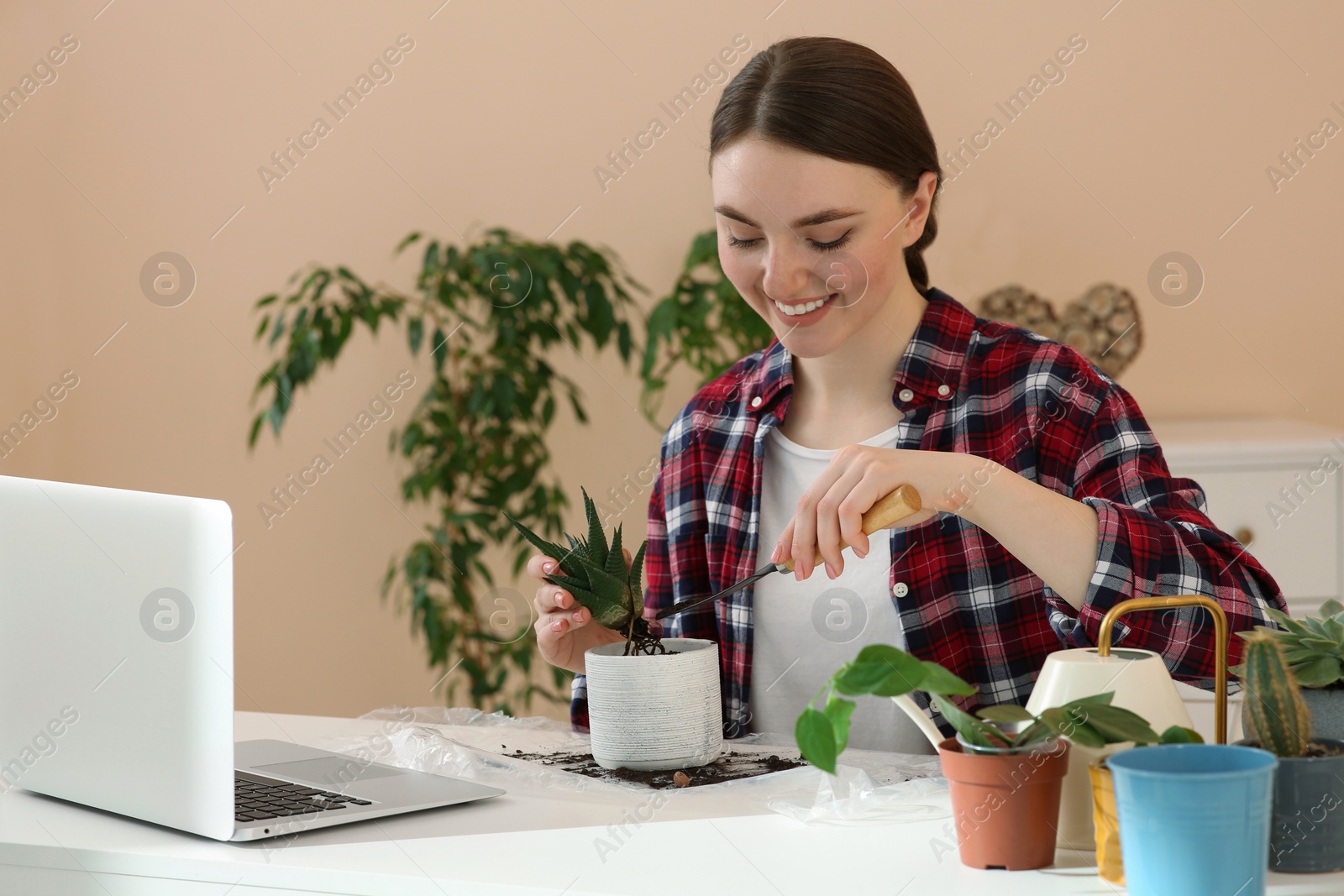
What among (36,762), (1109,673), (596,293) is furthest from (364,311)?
(1109,673)

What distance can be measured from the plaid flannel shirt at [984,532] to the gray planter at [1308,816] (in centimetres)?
39

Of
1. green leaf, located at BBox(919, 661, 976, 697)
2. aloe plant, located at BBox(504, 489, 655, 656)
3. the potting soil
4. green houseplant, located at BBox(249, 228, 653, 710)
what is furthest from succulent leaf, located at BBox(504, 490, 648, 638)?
green houseplant, located at BBox(249, 228, 653, 710)

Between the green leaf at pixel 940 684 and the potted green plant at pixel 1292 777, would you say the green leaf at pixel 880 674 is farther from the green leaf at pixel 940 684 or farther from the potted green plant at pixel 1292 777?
the potted green plant at pixel 1292 777

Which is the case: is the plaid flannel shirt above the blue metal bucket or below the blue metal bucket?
above

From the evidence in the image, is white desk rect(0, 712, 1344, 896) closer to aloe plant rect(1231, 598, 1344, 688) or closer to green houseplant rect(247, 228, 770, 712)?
aloe plant rect(1231, 598, 1344, 688)

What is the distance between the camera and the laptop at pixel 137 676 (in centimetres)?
99

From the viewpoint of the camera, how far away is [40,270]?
3271mm

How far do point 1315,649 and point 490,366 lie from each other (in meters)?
2.08

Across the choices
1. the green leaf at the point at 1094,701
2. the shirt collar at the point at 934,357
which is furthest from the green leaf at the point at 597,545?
the green leaf at the point at 1094,701

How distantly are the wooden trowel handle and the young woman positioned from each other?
18 centimetres

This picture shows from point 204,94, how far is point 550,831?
8.85 ft

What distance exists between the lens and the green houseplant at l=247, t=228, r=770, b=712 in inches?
106

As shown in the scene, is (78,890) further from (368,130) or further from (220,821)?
(368,130)

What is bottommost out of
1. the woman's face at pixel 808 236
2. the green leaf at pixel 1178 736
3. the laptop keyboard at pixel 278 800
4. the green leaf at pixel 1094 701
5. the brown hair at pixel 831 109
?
the laptop keyboard at pixel 278 800
